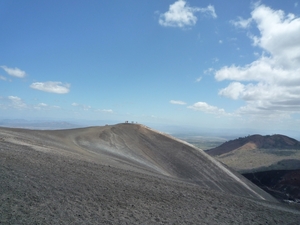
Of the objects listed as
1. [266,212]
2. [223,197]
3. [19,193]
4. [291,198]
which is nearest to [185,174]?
[223,197]

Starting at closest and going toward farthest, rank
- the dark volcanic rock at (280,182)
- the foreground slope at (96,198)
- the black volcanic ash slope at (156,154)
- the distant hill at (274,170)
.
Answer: the foreground slope at (96,198), the black volcanic ash slope at (156,154), the dark volcanic rock at (280,182), the distant hill at (274,170)

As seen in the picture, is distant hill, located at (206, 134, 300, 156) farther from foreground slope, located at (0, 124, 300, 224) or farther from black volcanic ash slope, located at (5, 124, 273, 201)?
foreground slope, located at (0, 124, 300, 224)

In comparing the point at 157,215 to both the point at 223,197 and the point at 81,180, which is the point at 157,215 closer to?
the point at 81,180

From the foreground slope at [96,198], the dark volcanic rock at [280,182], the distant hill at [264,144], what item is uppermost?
the distant hill at [264,144]

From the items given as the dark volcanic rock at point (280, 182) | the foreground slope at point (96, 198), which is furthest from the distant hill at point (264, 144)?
the foreground slope at point (96, 198)

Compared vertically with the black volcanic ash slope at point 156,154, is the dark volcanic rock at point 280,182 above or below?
below

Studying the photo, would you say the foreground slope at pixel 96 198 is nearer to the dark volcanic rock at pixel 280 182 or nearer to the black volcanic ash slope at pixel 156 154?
the black volcanic ash slope at pixel 156 154

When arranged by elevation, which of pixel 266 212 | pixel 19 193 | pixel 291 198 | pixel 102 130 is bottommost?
pixel 291 198

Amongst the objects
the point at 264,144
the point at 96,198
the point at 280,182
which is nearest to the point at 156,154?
the point at 96,198

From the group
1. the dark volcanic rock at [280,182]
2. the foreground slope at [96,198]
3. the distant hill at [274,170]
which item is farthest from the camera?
the distant hill at [274,170]

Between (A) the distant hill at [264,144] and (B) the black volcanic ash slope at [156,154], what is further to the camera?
(A) the distant hill at [264,144]

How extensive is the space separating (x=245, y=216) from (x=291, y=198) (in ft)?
81.8

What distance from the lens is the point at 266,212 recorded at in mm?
15711

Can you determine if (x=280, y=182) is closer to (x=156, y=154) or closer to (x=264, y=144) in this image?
(x=156, y=154)
